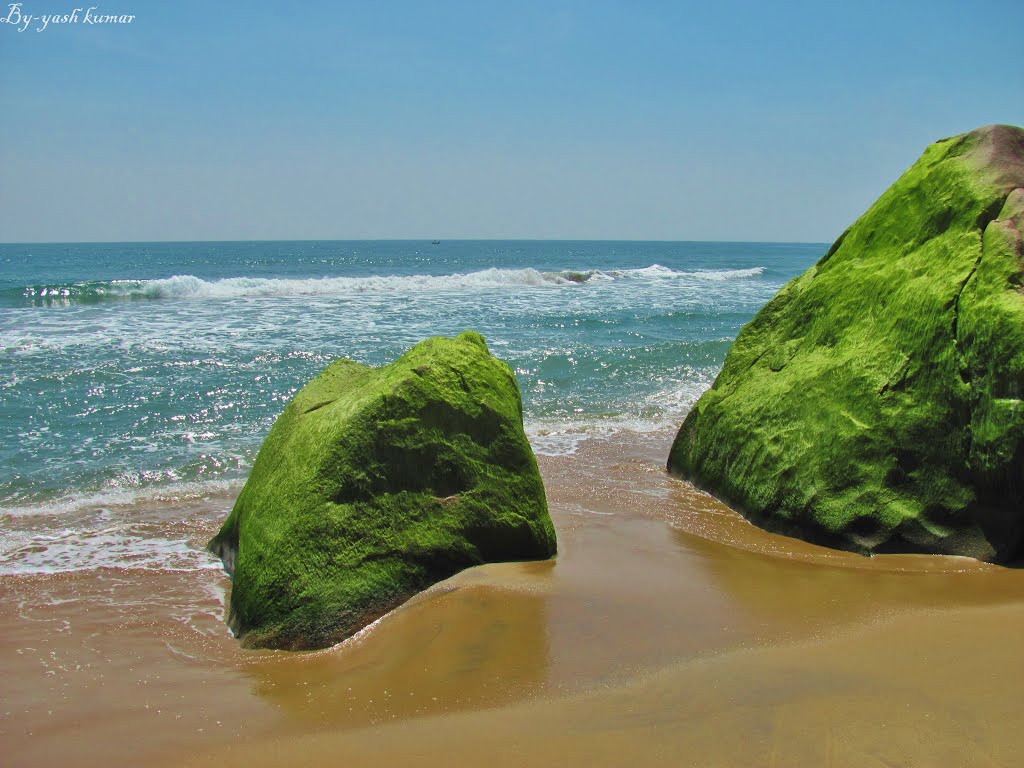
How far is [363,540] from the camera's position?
4484 millimetres

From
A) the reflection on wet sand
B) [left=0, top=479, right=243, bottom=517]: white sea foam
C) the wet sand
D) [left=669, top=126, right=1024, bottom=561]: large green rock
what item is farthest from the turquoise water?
the reflection on wet sand

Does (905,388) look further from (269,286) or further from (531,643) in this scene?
(269,286)

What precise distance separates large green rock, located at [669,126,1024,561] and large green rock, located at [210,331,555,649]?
197 cm

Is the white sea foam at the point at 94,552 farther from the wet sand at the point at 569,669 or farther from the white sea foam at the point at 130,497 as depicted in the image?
the white sea foam at the point at 130,497

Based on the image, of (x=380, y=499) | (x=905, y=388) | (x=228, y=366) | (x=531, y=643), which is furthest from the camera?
(x=228, y=366)

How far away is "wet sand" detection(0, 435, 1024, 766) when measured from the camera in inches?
123

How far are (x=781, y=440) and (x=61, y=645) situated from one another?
4.82m

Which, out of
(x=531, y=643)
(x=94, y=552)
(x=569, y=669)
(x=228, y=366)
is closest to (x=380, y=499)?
(x=531, y=643)

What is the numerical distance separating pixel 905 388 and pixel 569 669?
3.35 m

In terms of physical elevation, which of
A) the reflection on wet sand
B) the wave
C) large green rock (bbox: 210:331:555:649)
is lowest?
the reflection on wet sand

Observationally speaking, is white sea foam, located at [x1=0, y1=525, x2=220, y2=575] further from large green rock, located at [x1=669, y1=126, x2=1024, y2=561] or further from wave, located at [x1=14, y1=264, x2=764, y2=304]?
wave, located at [x1=14, y1=264, x2=764, y2=304]

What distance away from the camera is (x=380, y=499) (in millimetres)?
4668

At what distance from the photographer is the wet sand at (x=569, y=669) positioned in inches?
123

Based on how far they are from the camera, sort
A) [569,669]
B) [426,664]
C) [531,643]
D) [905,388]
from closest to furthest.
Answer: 1. [569,669]
2. [426,664]
3. [531,643]
4. [905,388]
